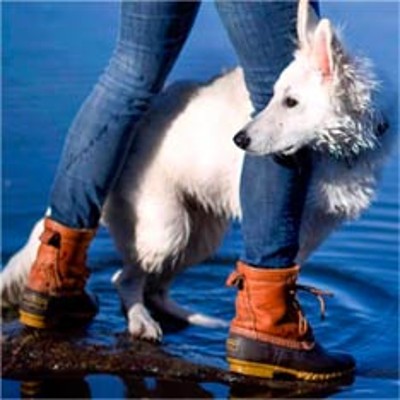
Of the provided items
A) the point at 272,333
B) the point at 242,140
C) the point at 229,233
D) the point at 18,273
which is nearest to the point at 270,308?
the point at 272,333

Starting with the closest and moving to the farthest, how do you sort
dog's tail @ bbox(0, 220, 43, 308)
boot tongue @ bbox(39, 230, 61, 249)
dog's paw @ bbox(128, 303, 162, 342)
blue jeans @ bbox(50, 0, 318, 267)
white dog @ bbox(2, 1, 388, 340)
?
blue jeans @ bbox(50, 0, 318, 267), white dog @ bbox(2, 1, 388, 340), boot tongue @ bbox(39, 230, 61, 249), dog's paw @ bbox(128, 303, 162, 342), dog's tail @ bbox(0, 220, 43, 308)

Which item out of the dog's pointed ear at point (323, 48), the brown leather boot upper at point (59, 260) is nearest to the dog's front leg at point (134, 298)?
the brown leather boot upper at point (59, 260)

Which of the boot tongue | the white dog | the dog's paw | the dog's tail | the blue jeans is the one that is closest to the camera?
the blue jeans

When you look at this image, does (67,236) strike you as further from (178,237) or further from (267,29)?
(267,29)

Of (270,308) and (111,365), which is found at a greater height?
(270,308)

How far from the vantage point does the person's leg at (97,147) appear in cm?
394

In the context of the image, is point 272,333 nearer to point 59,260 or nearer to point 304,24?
→ point 59,260

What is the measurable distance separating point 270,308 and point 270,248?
174 mm

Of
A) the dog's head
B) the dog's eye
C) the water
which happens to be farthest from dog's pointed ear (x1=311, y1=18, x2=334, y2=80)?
the water

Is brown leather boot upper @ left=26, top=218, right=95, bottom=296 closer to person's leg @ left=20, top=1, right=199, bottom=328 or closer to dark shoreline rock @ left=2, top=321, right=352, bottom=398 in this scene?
person's leg @ left=20, top=1, right=199, bottom=328

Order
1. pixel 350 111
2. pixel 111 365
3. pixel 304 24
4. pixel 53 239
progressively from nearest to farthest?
pixel 304 24 < pixel 350 111 < pixel 111 365 < pixel 53 239

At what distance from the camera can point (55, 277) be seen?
4160mm

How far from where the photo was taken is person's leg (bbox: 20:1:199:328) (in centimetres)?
394

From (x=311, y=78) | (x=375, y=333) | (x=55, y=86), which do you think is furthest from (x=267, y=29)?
(x=55, y=86)
